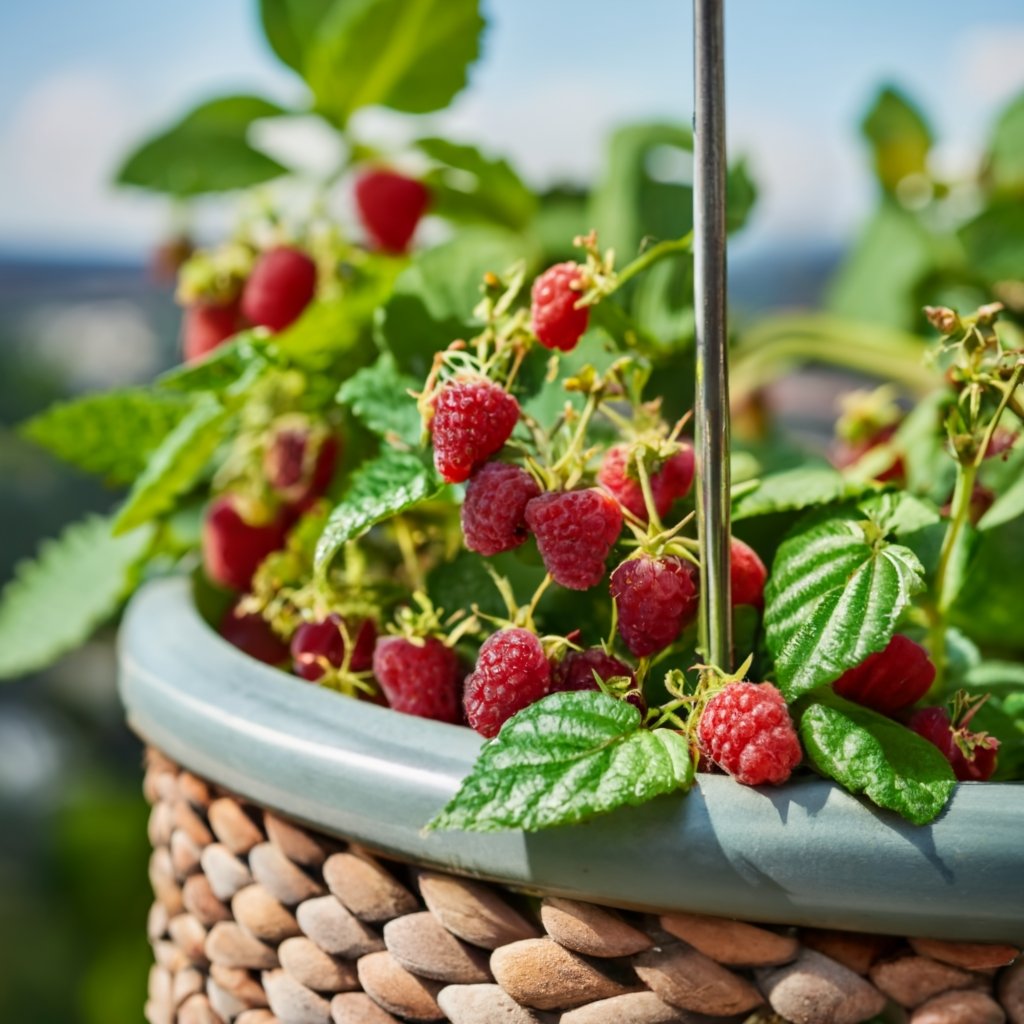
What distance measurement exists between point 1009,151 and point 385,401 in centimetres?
46

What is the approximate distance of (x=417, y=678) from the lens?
0.29m

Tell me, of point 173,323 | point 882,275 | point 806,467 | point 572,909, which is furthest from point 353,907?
point 173,323

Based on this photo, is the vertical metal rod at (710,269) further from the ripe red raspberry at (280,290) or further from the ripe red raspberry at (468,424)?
the ripe red raspberry at (280,290)

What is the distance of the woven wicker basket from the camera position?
8.9 inches

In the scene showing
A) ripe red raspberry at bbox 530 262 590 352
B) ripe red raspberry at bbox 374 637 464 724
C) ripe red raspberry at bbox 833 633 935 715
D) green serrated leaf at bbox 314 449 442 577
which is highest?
ripe red raspberry at bbox 530 262 590 352

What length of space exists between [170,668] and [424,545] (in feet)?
0.29

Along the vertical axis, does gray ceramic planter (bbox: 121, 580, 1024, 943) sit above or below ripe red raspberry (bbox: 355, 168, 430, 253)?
below

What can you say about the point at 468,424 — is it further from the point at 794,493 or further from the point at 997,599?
the point at 997,599

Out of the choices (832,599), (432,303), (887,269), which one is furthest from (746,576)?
(887,269)

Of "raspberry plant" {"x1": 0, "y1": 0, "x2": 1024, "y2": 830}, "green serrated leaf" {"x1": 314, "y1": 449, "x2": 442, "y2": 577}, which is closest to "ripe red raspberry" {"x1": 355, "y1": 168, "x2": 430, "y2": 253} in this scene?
"raspberry plant" {"x1": 0, "y1": 0, "x2": 1024, "y2": 830}

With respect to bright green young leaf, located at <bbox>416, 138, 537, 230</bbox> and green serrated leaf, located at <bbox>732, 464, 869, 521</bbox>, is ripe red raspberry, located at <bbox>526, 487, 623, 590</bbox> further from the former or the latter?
bright green young leaf, located at <bbox>416, 138, 537, 230</bbox>

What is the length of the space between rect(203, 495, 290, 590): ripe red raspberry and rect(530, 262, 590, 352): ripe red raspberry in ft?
0.54

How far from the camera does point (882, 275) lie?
0.67 meters

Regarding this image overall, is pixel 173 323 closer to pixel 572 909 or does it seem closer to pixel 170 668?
pixel 170 668
